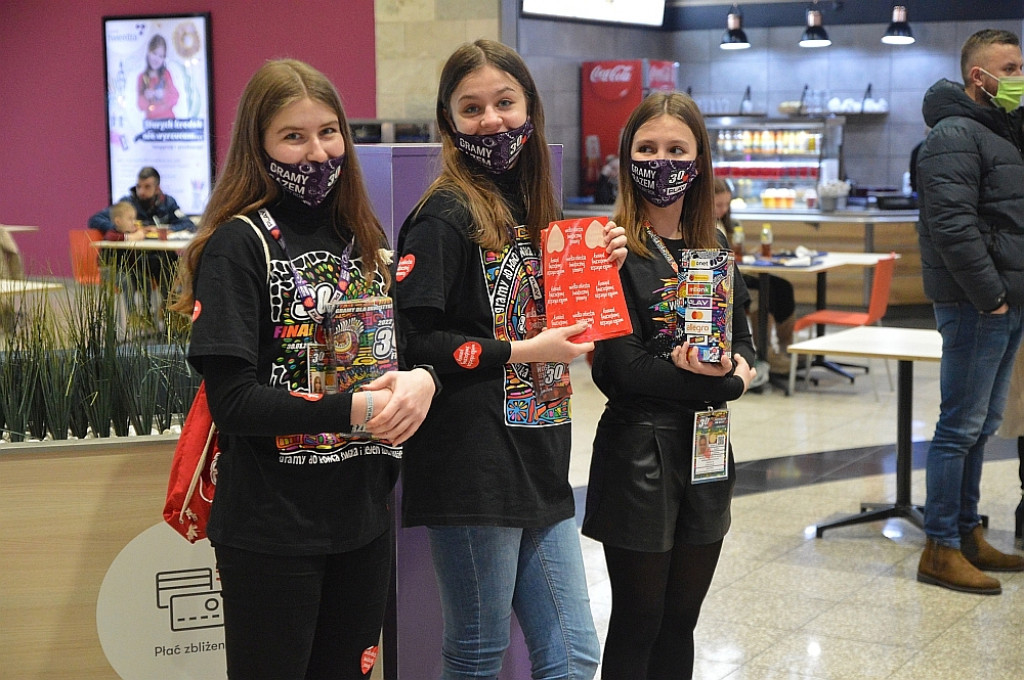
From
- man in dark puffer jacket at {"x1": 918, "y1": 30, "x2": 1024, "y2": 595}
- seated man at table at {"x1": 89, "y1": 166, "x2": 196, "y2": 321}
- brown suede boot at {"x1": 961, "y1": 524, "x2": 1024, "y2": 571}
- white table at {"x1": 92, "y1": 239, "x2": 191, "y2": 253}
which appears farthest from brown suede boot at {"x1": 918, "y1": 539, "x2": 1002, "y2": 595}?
seated man at table at {"x1": 89, "y1": 166, "x2": 196, "y2": 321}

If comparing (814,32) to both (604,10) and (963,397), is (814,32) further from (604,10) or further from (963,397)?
(963,397)

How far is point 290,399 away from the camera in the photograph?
179cm

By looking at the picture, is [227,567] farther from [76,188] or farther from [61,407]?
[76,188]

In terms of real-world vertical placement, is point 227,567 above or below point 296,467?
below

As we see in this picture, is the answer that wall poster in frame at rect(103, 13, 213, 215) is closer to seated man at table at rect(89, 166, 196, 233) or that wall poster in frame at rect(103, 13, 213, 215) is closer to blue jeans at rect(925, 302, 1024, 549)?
seated man at table at rect(89, 166, 196, 233)

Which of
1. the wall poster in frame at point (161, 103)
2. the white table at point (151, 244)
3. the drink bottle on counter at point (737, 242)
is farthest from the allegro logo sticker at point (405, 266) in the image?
the wall poster in frame at point (161, 103)

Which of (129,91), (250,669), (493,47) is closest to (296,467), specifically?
(250,669)

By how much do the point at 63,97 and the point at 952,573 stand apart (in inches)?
473

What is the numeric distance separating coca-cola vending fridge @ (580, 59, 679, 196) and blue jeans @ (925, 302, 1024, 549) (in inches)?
374

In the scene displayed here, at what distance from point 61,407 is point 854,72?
13549mm

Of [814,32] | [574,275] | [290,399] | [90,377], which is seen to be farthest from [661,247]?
[814,32]

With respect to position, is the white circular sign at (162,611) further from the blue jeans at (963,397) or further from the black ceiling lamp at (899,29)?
the black ceiling lamp at (899,29)

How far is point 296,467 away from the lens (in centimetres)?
186

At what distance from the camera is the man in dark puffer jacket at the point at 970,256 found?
3842 millimetres
